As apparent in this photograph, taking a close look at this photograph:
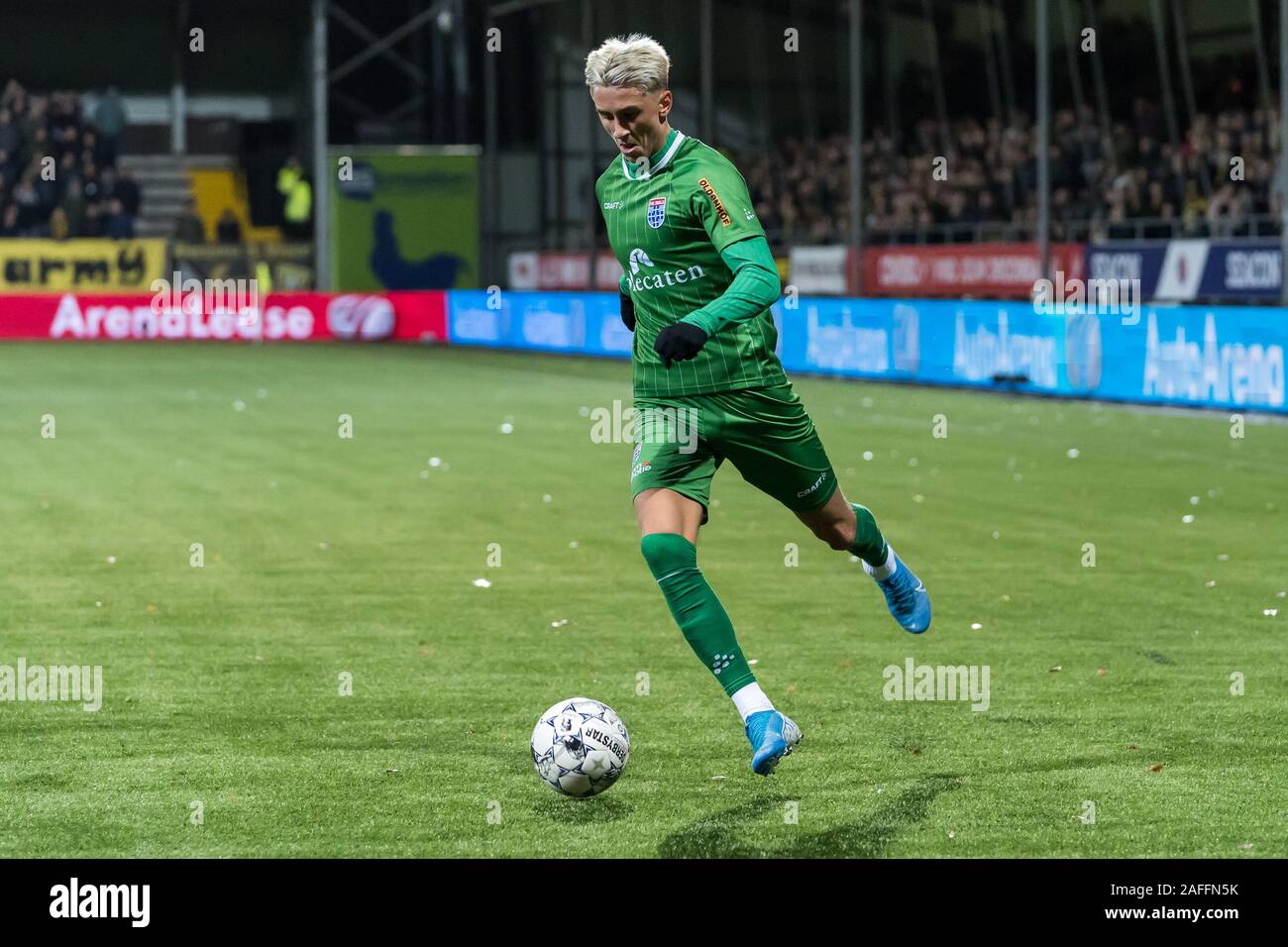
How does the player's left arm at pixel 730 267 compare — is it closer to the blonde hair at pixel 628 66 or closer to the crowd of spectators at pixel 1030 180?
the blonde hair at pixel 628 66

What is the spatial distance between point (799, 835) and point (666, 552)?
1.12 m

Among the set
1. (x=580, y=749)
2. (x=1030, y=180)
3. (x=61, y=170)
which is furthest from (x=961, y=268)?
(x=580, y=749)

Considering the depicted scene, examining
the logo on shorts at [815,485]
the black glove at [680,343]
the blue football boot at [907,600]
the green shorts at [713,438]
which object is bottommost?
the blue football boot at [907,600]

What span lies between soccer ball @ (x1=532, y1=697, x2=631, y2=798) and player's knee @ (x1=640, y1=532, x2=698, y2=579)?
1.65 ft

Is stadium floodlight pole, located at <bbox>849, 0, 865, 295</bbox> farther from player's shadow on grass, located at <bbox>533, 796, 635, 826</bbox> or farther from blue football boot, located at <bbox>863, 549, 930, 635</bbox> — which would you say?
player's shadow on grass, located at <bbox>533, 796, 635, 826</bbox>

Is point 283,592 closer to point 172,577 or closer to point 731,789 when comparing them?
point 172,577

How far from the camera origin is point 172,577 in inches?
459

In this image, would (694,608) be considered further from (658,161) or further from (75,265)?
(75,265)

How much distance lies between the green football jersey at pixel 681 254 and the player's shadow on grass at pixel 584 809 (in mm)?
1387

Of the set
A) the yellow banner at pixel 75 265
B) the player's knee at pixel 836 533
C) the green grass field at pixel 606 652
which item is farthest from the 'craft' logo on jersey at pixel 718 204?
the yellow banner at pixel 75 265

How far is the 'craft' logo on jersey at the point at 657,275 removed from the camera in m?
6.96
